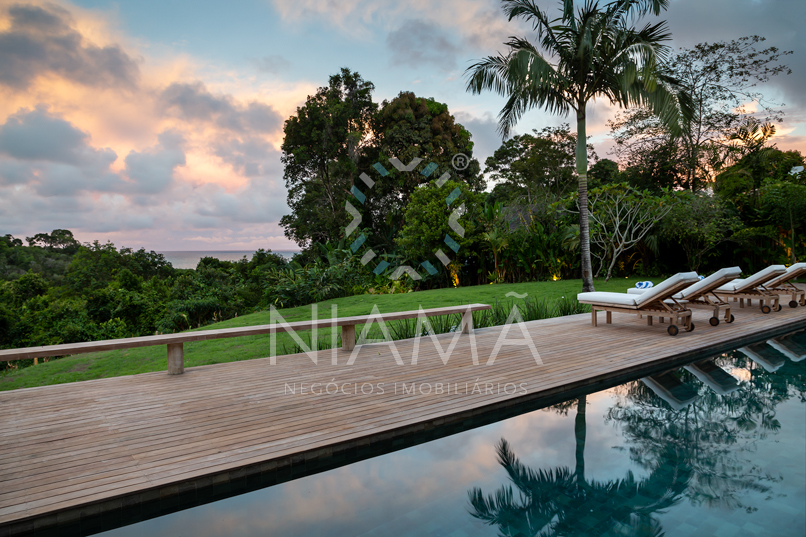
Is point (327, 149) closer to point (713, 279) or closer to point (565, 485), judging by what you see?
point (713, 279)

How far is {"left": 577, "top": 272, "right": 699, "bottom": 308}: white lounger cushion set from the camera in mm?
5496

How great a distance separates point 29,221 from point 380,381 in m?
23.0

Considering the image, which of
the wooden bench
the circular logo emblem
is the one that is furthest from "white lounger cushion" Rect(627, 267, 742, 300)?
the circular logo emblem

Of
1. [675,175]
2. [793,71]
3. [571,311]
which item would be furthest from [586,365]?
[793,71]

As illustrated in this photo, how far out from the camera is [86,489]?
2.19 m

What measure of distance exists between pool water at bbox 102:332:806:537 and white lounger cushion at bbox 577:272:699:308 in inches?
81.9

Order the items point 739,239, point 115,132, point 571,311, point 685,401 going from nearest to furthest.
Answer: point 685,401 < point 571,311 < point 739,239 < point 115,132

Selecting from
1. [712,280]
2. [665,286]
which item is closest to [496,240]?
[712,280]

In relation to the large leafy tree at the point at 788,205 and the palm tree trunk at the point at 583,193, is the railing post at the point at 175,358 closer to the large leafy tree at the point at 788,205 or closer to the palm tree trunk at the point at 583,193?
the palm tree trunk at the point at 583,193

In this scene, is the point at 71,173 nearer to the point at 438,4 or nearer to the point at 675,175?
the point at 438,4

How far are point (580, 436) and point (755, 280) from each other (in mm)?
6421

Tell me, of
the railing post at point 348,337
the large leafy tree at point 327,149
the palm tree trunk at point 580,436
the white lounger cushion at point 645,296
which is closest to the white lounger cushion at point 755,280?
the white lounger cushion at point 645,296

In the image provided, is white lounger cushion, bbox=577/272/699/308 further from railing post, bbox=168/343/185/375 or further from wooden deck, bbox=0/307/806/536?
railing post, bbox=168/343/185/375

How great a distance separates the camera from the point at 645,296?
19.2 feet
